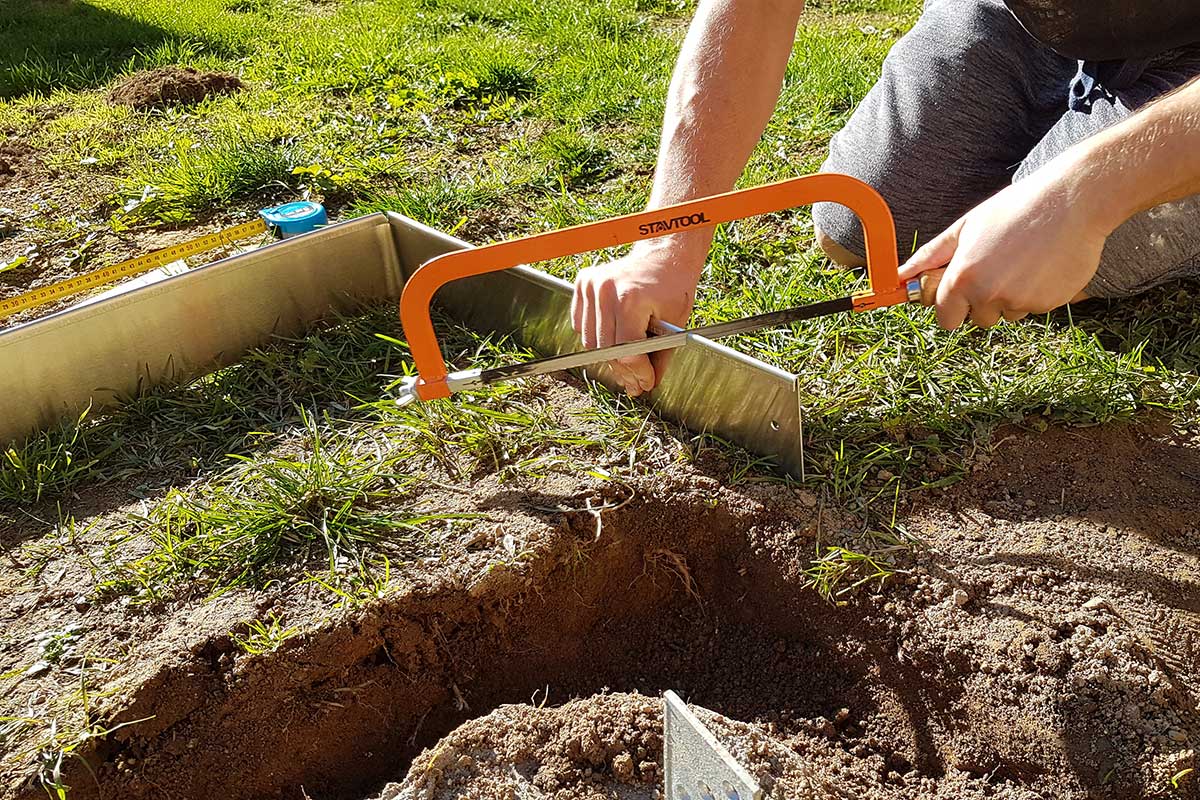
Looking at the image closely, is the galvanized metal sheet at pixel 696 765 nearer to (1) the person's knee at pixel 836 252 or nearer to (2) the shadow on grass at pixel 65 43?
(1) the person's knee at pixel 836 252

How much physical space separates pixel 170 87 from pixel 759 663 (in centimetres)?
418

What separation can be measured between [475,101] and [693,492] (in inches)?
111

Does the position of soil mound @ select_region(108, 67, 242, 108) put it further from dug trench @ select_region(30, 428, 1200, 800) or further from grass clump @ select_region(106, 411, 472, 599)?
dug trench @ select_region(30, 428, 1200, 800)

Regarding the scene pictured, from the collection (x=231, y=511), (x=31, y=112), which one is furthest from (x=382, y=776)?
(x=31, y=112)

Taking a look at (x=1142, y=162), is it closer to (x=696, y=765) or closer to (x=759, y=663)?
(x=759, y=663)

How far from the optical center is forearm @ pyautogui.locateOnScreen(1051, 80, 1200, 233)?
1.97 metres

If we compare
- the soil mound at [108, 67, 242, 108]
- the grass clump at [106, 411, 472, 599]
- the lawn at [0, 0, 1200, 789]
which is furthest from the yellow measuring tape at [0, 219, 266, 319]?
the soil mound at [108, 67, 242, 108]

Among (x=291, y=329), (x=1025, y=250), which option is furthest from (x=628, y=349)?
(x=291, y=329)

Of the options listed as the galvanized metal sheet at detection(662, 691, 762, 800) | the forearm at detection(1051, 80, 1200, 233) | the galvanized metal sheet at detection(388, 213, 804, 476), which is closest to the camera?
the galvanized metal sheet at detection(662, 691, 762, 800)

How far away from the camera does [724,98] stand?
8.10ft

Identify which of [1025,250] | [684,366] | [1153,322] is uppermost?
[1025,250]

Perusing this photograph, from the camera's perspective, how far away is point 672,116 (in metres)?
2.54

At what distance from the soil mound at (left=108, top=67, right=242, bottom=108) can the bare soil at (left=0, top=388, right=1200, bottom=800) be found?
11.0ft

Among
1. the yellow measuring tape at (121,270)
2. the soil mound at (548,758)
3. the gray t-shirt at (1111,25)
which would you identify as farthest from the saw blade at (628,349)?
the yellow measuring tape at (121,270)
